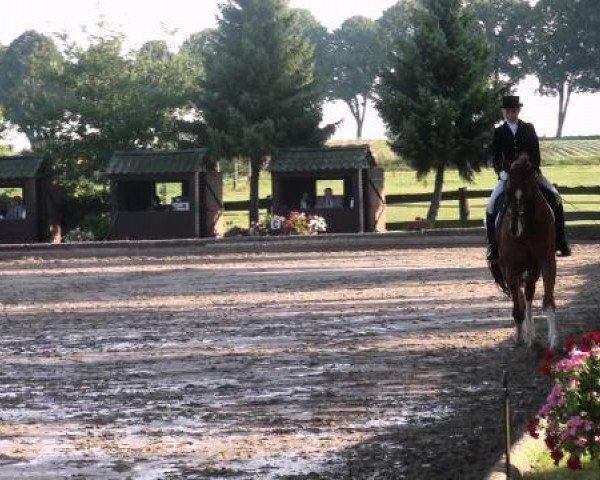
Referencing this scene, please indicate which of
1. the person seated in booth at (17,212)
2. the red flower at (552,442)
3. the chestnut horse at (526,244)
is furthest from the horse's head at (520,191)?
the person seated in booth at (17,212)

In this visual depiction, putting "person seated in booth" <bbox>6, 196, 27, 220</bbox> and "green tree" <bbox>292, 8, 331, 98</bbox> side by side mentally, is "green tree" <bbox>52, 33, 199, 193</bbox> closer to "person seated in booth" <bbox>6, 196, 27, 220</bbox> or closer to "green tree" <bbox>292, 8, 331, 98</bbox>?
"person seated in booth" <bbox>6, 196, 27, 220</bbox>

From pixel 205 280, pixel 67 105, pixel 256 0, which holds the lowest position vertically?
pixel 205 280

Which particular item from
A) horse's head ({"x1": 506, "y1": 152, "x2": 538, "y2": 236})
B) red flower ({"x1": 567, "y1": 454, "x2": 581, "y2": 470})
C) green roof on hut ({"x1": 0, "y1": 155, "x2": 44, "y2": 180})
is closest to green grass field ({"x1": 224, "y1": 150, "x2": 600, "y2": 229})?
green roof on hut ({"x1": 0, "y1": 155, "x2": 44, "y2": 180})

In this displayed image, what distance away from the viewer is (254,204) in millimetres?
48969

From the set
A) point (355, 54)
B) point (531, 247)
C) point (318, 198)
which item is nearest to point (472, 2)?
point (355, 54)

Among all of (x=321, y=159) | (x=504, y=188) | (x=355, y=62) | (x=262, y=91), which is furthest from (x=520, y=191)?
(x=355, y=62)

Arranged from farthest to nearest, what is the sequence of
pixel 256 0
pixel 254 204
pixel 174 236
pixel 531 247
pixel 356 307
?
pixel 256 0 < pixel 254 204 < pixel 174 236 < pixel 356 307 < pixel 531 247

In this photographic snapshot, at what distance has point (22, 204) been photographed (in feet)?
153

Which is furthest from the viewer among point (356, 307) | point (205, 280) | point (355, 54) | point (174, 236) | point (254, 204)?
point (355, 54)

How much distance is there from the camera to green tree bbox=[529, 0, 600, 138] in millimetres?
105062

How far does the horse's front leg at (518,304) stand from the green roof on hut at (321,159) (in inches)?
1198

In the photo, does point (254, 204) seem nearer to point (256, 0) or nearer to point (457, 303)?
point (256, 0)

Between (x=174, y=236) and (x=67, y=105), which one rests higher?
(x=67, y=105)

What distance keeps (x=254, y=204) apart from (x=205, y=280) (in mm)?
22675
